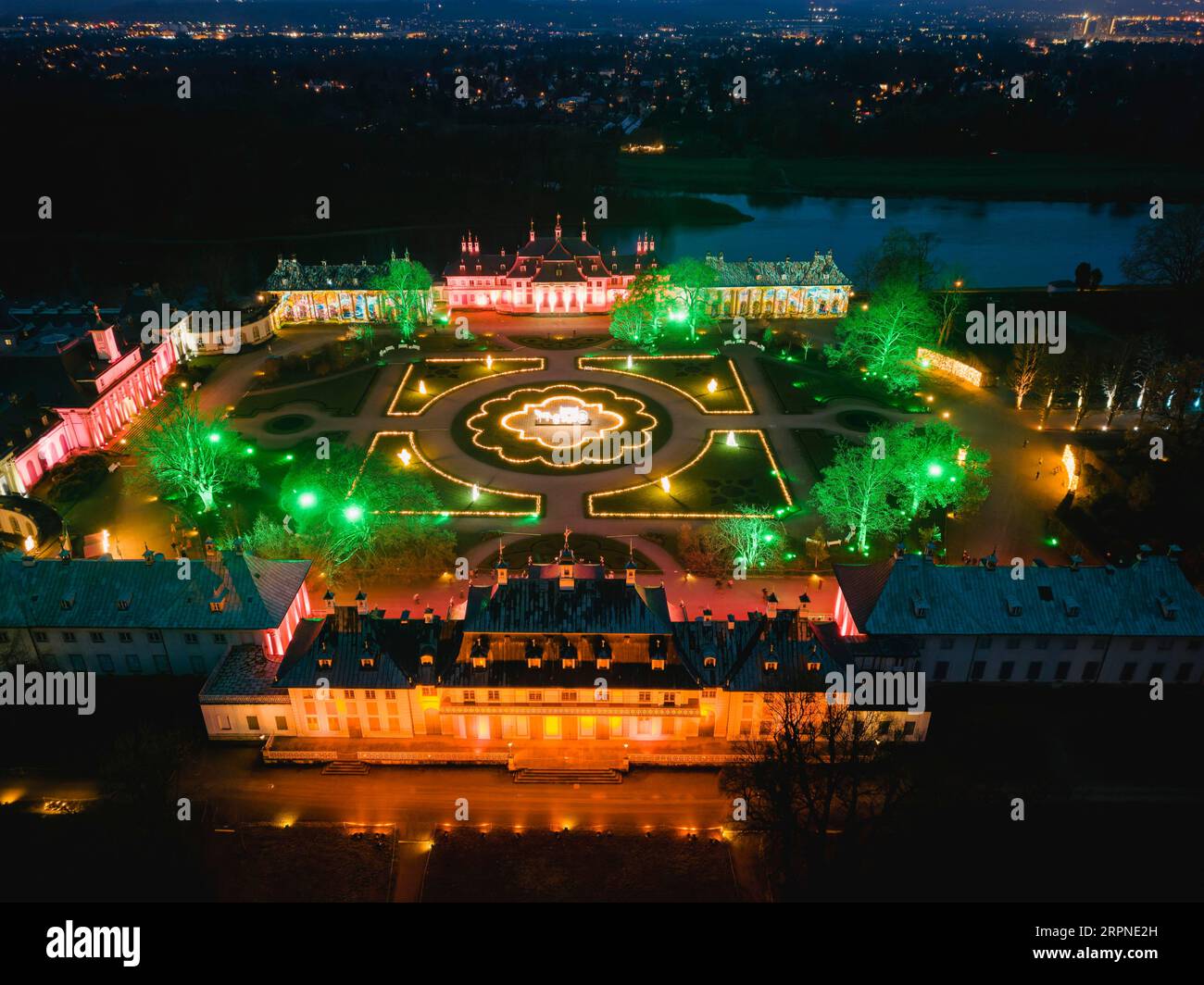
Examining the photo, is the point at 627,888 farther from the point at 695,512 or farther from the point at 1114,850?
the point at 695,512

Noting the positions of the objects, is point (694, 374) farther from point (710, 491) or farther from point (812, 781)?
point (812, 781)

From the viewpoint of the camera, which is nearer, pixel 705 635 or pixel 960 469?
pixel 705 635

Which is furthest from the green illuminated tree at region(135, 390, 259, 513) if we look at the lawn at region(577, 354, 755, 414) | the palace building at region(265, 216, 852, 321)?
the palace building at region(265, 216, 852, 321)

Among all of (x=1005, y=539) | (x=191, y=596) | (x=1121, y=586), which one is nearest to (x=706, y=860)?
(x=1121, y=586)

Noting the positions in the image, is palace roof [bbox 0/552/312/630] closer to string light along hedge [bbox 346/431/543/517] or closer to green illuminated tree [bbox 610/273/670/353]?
string light along hedge [bbox 346/431/543/517]

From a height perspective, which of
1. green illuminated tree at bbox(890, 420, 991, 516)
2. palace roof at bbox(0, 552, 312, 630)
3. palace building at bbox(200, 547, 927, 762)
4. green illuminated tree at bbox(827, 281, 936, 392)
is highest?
green illuminated tree at bbox(827, 281, 936, 392)

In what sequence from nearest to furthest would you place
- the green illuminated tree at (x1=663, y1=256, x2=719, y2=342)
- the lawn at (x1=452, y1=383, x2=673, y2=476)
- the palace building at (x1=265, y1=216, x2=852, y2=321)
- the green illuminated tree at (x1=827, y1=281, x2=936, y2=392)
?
1. the lawn at (x1=452, y1=383, x2=673, y2=476)
2. the green illuminated tree at (x1=827, y1=281, x2=936, y2=392)
3. the green illuminated tree at (x1=663, y1=256, x2=719, y2=342)
4. the palace building at (x1=265, y1=216, x2=852, y2=321)
